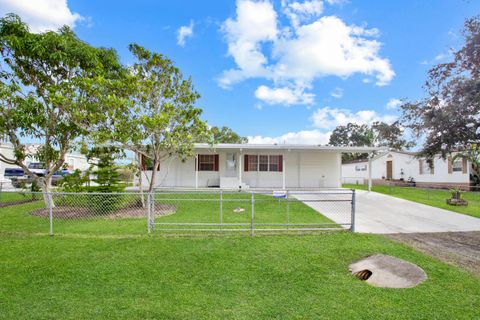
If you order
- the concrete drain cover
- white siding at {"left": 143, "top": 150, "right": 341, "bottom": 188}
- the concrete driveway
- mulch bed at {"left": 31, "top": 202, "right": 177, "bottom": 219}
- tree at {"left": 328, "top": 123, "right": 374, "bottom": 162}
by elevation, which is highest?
tree at {"left": 328, "top": 123, "right": 374, "bottom": 162}

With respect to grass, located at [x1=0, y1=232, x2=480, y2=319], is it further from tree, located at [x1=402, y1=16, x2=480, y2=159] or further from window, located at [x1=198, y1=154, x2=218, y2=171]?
window, located at [x1=198, y1=154, x2=218, y2=171]

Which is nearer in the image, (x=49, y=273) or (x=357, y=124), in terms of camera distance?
(x=49, y=273)

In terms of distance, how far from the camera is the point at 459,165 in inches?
779

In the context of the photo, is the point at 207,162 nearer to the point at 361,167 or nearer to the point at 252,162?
the point at 252,162

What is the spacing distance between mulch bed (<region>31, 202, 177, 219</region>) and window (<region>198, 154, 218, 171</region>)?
235 inches

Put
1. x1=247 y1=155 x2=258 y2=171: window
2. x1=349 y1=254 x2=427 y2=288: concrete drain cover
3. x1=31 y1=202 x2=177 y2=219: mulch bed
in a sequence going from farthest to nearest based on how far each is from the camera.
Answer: x1=247 y1=155 x2=258 y2=171: window
x1=31 y1=202 x2=177 y2=219: mulch bed
x1=349 y1=254 x2=427 y2=288: concrete drain cover

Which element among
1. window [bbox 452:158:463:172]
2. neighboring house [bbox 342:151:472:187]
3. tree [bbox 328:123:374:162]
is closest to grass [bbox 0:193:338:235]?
neighboring house [bbox 342:151:472:187]

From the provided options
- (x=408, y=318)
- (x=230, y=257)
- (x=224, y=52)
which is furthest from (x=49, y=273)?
(x=224, y=52)

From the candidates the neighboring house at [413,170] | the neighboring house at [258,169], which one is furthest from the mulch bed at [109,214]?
the neighboring house at [413,170]

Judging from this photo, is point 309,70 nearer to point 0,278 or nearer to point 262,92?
point 262,92

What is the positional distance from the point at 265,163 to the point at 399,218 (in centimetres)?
884

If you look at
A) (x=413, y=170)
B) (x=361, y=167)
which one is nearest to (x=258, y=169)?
(x=413, y=170)

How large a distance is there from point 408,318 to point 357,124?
5465 centimetres

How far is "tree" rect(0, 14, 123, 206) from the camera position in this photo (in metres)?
8.65
